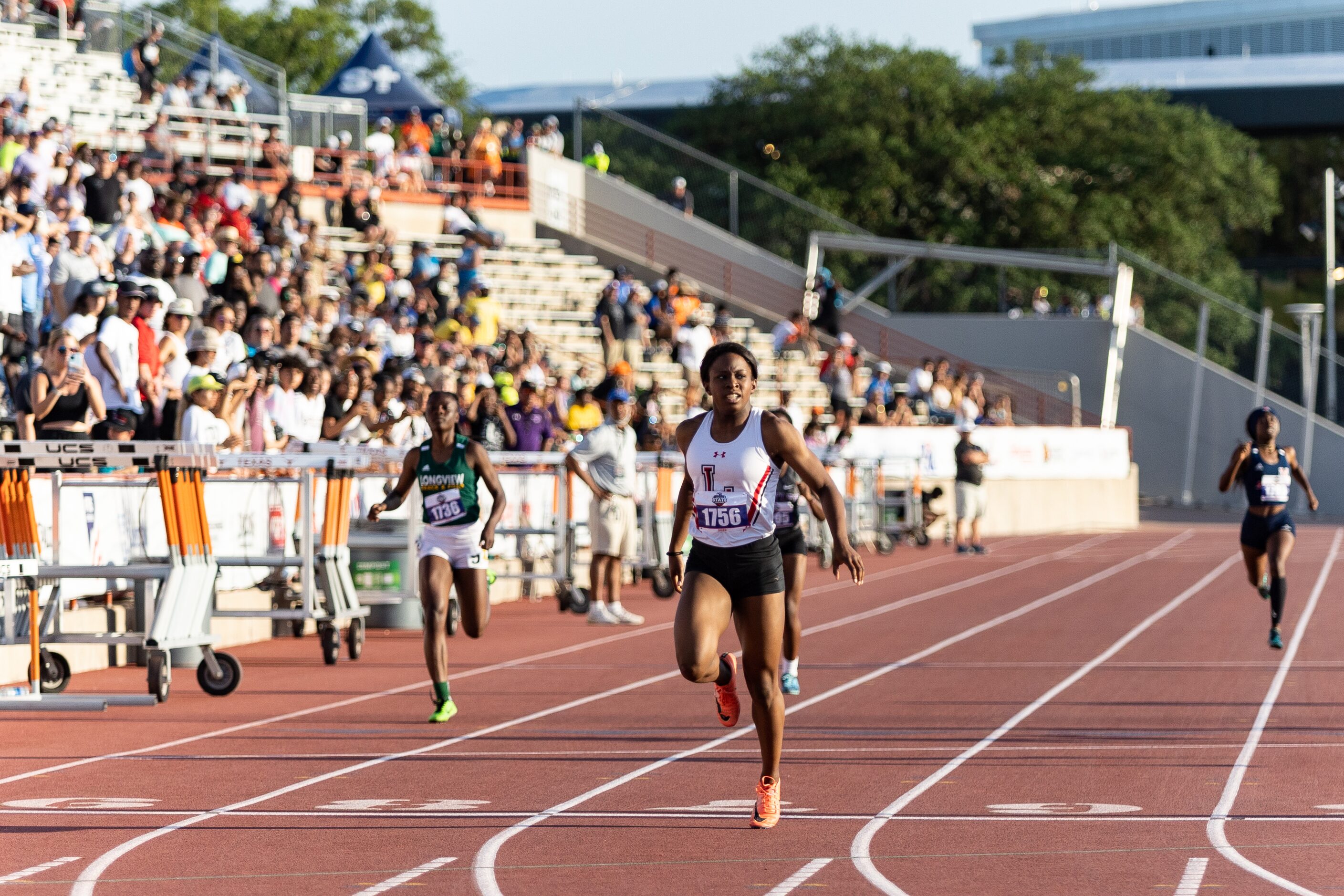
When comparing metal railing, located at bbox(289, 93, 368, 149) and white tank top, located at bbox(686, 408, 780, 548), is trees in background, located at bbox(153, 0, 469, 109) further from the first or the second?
white tank top, located at bbox(686, 408, 780, 548)

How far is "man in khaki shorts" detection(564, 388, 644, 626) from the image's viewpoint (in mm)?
19281

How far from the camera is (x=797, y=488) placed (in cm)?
1558

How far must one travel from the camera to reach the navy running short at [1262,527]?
17.3m

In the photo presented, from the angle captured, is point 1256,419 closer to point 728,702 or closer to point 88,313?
point 728,702

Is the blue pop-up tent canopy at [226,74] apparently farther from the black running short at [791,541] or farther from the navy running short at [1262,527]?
the black running short at [791,541]

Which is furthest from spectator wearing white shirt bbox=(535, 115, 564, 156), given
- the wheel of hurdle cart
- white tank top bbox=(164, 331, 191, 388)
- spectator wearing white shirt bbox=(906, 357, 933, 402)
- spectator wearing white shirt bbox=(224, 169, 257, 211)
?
the wheel of hurdle cart

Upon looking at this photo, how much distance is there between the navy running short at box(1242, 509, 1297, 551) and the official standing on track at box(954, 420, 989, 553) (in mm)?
15055

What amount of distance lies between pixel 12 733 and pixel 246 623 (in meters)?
5.80

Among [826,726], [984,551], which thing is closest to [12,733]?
[826,726]

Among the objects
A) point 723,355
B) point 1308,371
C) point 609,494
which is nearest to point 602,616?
point 609,494

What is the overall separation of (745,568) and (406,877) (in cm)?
200

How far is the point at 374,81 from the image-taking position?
127ft

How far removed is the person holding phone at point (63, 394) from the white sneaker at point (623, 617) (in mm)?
6321

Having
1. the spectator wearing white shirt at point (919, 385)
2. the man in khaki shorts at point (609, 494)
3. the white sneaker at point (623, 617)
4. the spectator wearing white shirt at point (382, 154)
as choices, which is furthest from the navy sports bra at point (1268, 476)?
the spectator wearing white shirt at point (382, 154)
